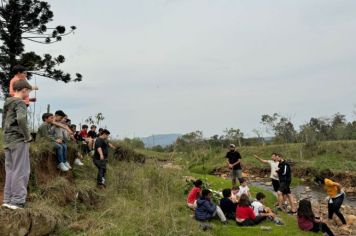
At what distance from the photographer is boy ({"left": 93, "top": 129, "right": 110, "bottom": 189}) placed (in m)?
10.6

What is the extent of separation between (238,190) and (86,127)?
A: 5943 mm

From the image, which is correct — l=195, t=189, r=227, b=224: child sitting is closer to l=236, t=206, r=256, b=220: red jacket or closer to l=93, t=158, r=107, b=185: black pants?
l=236, t=206, r=256, b=220: red jacket

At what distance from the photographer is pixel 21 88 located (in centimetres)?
640

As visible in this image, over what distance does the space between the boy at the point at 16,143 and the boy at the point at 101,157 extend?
3.98 meters

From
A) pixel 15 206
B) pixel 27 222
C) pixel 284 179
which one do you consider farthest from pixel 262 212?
pixel 15 206

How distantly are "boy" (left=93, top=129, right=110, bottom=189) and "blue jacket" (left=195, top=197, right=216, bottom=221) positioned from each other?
2551 mm

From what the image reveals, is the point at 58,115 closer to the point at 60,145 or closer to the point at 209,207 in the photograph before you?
the point at 60,145

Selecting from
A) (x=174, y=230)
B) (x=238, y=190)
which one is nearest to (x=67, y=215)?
(x=174, y=230)

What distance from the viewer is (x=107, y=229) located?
7516 mm

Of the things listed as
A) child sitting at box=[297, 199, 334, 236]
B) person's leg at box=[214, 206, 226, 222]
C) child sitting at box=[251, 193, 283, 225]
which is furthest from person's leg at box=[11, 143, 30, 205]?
child sitting at box=[297, 199, 334, 236]

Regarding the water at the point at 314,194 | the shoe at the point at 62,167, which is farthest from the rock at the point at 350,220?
the shoe at the point at 62,167

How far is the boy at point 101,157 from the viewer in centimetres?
1055

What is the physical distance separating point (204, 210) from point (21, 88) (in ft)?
18.5

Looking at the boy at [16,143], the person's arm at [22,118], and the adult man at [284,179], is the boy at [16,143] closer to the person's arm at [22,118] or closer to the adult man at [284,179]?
the person's arm at [22,118]
